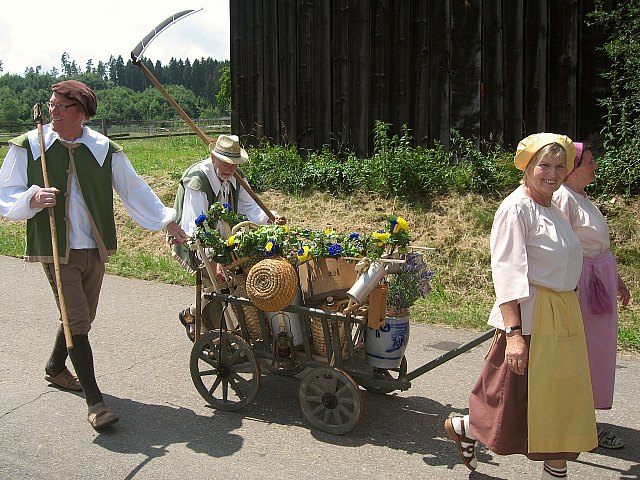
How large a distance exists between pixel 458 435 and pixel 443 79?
6.94 m

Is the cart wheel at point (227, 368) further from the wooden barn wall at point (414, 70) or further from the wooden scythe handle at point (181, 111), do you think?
the wooden barn wall at point (414, 70)

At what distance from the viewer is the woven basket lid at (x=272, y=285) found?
4.59 metres

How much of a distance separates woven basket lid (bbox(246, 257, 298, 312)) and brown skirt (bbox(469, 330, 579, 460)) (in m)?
1.30

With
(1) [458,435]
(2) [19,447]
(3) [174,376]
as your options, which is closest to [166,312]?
(3) [174,376]

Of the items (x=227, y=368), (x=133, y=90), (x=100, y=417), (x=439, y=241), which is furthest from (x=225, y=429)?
(x=133, y=90)

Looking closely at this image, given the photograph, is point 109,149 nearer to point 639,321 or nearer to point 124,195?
point 124,195

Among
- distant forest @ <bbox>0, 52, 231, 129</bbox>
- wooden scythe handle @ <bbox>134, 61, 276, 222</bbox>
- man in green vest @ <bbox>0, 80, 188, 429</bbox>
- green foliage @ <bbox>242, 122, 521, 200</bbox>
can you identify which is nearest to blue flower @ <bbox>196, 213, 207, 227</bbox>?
man in green vest @ <bbox>0, 80, 188, 429</bbox>

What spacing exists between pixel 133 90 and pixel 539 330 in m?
90.7

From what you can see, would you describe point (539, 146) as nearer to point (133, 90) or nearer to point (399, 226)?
point (399, 226)

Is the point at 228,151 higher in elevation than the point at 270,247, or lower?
higher

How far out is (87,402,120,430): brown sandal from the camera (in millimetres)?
4730

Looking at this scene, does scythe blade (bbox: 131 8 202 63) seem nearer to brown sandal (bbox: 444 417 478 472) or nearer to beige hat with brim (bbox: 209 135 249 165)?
beige hat with brim (bbox: 209 135 249 165)

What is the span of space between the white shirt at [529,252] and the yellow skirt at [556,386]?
0.21ft

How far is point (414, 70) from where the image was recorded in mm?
10508
